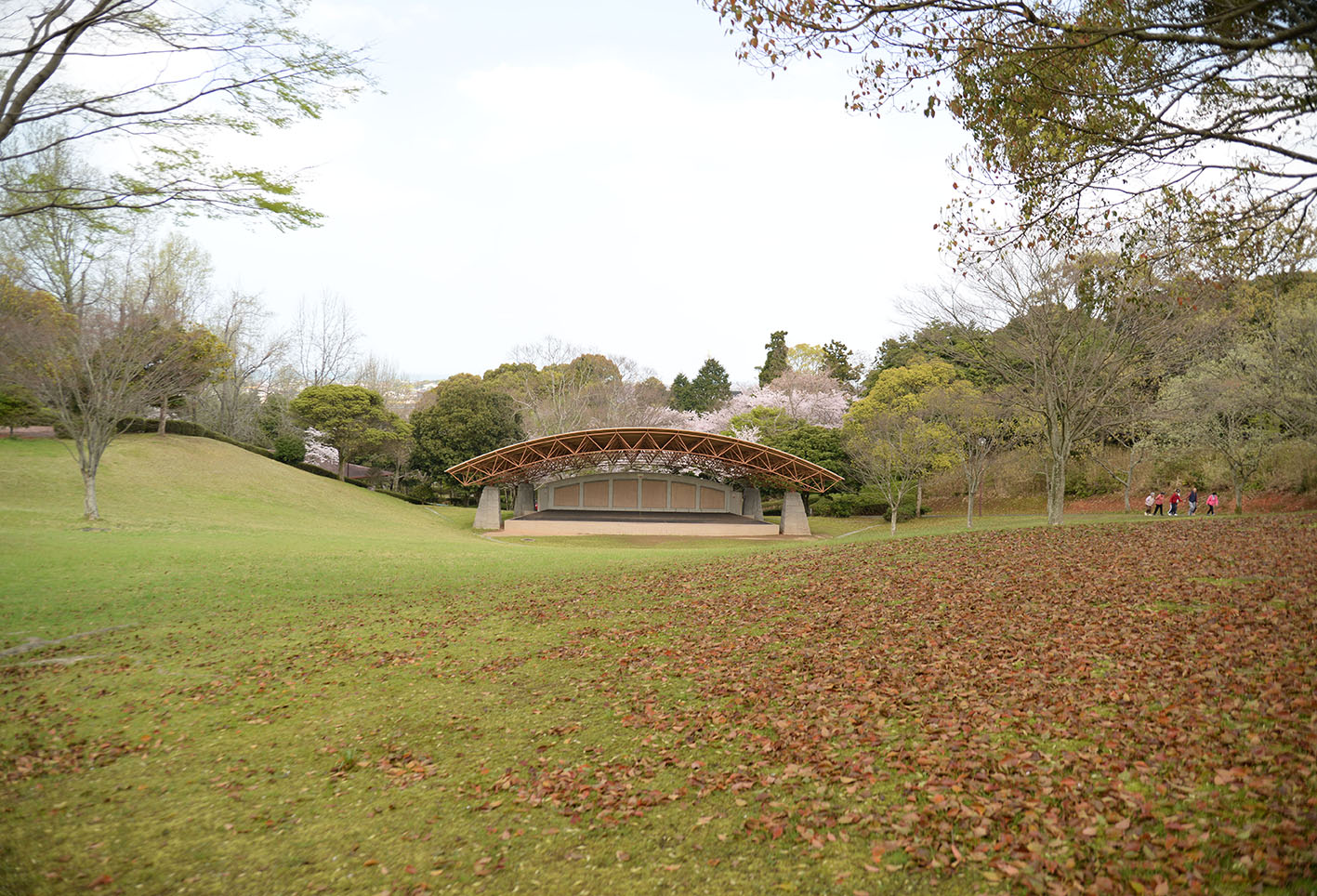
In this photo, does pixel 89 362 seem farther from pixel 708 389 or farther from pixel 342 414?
pixel 708 389

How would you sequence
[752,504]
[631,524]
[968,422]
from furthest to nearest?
[752,504], [631,524], [968,422]

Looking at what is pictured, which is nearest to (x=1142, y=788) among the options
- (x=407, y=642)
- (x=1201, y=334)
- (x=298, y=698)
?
(x=298, y=698)

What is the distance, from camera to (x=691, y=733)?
6062mm

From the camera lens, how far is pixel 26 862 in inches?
175

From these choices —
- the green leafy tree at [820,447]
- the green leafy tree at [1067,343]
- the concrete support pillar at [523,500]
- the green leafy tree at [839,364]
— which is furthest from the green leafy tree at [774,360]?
the green leafy tree at [1067,343]

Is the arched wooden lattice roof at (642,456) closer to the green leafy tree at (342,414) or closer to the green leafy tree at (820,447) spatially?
the green leafy tree at (820,447)

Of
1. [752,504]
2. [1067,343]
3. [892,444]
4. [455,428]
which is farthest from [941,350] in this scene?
[455,428]

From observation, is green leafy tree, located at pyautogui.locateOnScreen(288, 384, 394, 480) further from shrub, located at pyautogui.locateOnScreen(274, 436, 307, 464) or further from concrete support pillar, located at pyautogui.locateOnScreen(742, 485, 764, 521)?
concrete support pillar, located at pyautogui.locateOnScreen(742, 485, 764, 521)

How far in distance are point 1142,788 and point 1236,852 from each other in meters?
Answer: 0.77

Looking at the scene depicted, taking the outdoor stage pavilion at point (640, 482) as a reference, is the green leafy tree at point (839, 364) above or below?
above

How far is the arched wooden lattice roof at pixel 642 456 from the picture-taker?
107 feet

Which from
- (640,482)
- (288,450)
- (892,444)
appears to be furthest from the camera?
(288,450)

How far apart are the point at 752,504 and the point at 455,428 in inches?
711

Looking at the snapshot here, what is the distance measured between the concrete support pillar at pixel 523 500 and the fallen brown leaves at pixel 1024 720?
1102 inches
